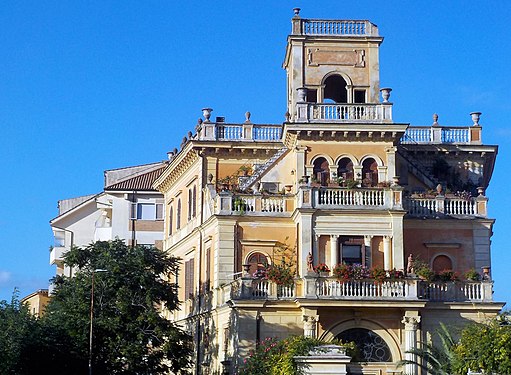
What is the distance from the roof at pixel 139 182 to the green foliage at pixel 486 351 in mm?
36602

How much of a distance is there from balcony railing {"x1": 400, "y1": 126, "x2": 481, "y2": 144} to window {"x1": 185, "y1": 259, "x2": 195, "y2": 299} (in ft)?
42.4

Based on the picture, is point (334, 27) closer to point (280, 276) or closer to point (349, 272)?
point (280, 276)

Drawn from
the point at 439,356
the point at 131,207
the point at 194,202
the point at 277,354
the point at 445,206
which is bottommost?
the point at 439,356

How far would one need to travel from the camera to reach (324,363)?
30578 mm

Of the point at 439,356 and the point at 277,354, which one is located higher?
the point at 277,354

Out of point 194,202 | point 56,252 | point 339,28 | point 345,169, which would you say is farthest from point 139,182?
point 345,169

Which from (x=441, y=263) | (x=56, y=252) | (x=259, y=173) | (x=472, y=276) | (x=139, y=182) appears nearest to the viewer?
(x=472, y=276)

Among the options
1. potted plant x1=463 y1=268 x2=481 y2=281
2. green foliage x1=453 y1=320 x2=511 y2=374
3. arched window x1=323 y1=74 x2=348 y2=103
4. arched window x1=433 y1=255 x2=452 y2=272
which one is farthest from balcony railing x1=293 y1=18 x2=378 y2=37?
green foliage x1=453 y1=320 x2=511 y2=374

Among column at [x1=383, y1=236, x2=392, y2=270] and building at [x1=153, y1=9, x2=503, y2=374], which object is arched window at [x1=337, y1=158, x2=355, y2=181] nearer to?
building at [x1=153, y1=9, x2=503, y2=374]

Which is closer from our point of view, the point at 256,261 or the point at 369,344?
the point at 369,344

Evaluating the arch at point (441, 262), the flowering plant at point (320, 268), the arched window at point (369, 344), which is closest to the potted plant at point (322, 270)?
the flowering plant at point (320, 268)

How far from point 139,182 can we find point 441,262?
89.0 ft

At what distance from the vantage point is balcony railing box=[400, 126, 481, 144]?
51344 mm

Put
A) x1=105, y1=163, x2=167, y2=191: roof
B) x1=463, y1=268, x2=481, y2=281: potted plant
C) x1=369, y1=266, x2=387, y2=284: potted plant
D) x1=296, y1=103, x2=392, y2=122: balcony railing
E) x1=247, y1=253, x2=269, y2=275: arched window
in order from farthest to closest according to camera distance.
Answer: x1=105, y1=163, x2=167, y2=191: roof, x1=247, y1=253, x2=269, y2=275: arched window, x1=296, y1=103, x2=392, y2=122: balcony railing, x1=463, y1=268, x2=481, y2=281: potted plant, x1=369, y1=266, x2=387, y2=284: potted plant
